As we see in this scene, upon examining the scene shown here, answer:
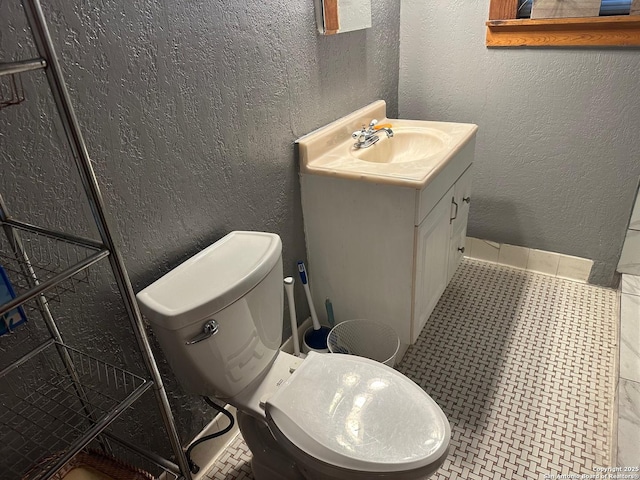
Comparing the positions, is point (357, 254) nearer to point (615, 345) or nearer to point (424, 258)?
point (424, 258)

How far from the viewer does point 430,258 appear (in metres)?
1.72

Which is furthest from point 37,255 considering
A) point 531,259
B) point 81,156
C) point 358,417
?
point 531,259

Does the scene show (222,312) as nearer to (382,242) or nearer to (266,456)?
(266,456)

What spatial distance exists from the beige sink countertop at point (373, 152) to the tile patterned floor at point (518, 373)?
31.7 inches

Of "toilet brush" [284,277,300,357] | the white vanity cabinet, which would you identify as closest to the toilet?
"toilet brush" [284,277,300,357]

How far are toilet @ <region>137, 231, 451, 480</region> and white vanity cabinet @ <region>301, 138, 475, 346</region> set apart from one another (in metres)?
0.44

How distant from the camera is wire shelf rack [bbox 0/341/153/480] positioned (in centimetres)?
93

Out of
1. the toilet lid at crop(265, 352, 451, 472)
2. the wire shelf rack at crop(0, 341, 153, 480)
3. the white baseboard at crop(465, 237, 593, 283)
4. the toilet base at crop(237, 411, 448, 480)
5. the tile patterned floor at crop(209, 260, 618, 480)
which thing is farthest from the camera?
the white baseboard at crop(465, 237, 593, 283)

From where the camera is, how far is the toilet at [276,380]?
104cm

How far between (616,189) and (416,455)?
166 centimetres

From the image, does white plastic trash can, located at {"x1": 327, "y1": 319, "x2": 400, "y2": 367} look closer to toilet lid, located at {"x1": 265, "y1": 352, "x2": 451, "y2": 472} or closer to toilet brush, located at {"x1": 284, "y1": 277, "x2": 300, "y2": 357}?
toilet brush, located at {"x1": 284, "y1": 277, "x2": 300, "y2": 357}

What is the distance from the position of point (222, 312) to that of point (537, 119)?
5.72ft

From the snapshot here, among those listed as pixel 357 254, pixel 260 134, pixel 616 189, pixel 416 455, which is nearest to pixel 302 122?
pixel 260 134

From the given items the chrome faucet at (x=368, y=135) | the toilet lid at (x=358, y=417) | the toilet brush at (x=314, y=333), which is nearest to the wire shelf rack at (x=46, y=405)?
the toilet lid at (x=358, y=417)
